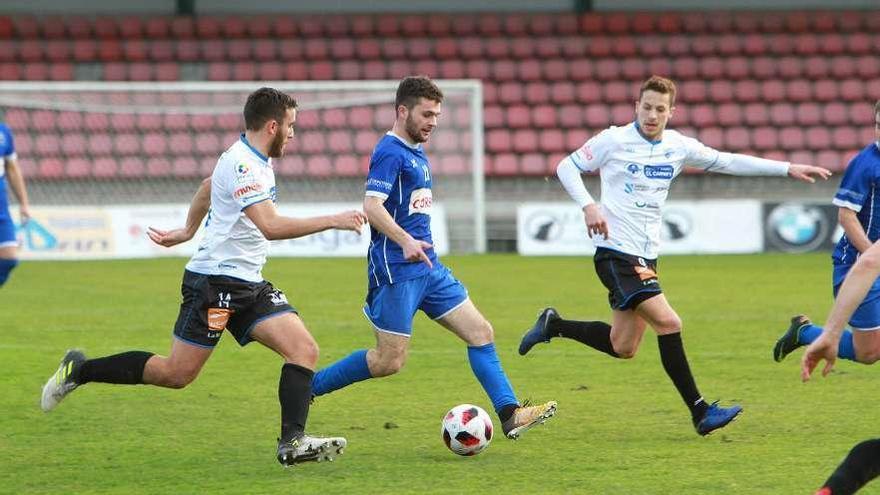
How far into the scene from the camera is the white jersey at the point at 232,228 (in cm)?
654

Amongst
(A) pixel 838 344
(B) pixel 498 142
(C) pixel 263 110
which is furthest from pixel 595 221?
(B) pixel 498 142

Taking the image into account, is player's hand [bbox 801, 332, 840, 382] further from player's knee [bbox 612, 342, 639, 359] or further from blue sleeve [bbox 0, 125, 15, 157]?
blue sleeve [bbox 0, 125, 15, 157]

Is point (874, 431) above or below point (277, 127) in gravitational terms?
below

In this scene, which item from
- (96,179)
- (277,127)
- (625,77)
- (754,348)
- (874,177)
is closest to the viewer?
(277,127)

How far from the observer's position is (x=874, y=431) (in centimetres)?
749

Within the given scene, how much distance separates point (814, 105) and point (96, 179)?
12615 millimetres

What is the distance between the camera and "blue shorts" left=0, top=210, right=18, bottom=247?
13.1 metres

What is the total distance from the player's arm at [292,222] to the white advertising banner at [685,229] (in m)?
14.6

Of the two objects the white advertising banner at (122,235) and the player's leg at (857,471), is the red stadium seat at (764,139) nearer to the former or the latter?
the white advertising banner at (122,235)

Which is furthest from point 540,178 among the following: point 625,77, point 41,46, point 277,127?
point 277,127

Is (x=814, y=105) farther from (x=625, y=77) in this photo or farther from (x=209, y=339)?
(x=209, y=339)

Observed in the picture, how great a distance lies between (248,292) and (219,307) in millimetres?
154

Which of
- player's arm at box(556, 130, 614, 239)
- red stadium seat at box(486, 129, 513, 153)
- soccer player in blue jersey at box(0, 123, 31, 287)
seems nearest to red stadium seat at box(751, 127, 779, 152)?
red stadium seat at box(486, 129, 513, 153)

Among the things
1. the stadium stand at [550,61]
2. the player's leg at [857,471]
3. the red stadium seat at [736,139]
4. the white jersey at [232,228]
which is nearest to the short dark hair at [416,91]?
the white jersey at [232,228]
